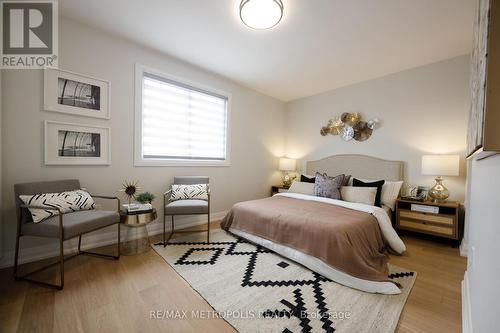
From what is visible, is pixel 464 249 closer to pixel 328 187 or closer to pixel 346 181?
pixel 346 181

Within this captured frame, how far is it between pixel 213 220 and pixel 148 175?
4.36ft

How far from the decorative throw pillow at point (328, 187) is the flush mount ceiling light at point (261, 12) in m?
2.25

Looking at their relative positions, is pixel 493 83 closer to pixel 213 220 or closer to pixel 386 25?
pixel 386 25

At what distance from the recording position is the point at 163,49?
9.36ft

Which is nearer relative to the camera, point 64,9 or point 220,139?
point 64,9

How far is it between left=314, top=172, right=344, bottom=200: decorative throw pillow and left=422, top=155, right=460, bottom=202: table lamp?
1.07 m

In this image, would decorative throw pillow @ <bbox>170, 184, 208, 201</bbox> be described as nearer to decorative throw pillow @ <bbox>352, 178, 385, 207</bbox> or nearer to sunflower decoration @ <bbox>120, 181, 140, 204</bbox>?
sunflower decoration @ <bbox>120, 181, 140, 204</bbox>

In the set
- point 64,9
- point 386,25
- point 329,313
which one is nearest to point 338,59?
point 386,25

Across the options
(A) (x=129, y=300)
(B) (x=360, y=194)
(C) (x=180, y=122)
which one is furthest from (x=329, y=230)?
(C) (x=180, y=122)

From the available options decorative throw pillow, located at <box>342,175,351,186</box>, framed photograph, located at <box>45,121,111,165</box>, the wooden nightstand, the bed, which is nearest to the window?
framed photograph, located at <box>45,121,111,165</box>

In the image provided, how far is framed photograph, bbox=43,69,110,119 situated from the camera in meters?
2.15

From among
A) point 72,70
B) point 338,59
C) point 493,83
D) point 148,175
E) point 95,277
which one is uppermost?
point 338,59

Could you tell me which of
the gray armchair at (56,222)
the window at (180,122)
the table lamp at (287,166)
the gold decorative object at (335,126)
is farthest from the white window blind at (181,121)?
the gold decorative object at (335,126)

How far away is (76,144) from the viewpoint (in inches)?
91.7
